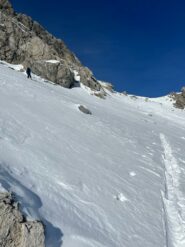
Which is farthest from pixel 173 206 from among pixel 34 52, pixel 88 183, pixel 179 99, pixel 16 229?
pixel 179 99

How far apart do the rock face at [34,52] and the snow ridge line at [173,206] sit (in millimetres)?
37408

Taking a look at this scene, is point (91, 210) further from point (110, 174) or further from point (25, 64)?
point (25, 64)

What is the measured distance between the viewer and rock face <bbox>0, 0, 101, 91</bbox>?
190ft

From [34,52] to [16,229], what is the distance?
57.6 m

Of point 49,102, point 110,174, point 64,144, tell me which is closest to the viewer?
point 110,174

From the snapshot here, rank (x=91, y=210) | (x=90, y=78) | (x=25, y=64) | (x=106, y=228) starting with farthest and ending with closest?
(x=90, y=78) < (x=25, y=64) < (x=91, y=210) < (x=106, y=228)

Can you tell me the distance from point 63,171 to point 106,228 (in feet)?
12.0

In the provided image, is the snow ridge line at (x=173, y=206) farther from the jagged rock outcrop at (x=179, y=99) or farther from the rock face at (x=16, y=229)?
the jagged rock outcrop at (x=179, y=99)

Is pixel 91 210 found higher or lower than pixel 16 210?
lower

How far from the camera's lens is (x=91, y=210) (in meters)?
12.3

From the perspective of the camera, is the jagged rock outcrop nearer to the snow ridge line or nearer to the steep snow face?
the steep snow face

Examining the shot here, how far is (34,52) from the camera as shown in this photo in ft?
210

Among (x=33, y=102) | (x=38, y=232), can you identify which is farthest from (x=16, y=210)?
(x=33, y=102)

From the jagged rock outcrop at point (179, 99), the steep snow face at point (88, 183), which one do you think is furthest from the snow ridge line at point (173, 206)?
the jagged rock outcrop at point (179, 99)
